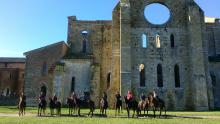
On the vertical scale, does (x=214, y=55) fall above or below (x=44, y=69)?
above

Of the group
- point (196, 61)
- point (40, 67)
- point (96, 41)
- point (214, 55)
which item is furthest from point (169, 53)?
point (40, 67)

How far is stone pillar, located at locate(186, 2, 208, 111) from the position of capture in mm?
31031

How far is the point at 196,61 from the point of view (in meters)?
32.1

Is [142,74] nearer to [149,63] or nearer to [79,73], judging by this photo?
[149,63]

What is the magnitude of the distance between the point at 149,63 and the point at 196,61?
4.95 m

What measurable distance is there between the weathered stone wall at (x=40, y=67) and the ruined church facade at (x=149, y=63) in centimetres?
30

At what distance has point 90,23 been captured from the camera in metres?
41.8

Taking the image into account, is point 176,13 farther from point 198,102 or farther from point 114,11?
point 198,102

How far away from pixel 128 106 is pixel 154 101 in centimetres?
191

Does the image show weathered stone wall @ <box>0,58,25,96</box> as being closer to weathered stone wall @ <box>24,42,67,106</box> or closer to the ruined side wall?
weathered stone wall @ <box>24,42,67,106</box>

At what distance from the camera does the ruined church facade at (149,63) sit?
105 feet

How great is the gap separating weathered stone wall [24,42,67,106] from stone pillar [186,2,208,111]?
16320 mm

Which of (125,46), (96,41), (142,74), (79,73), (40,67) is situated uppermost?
(96,41)

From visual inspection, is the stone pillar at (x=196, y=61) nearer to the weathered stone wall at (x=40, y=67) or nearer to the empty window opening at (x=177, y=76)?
the empty window opening at (x=177, y=76)
